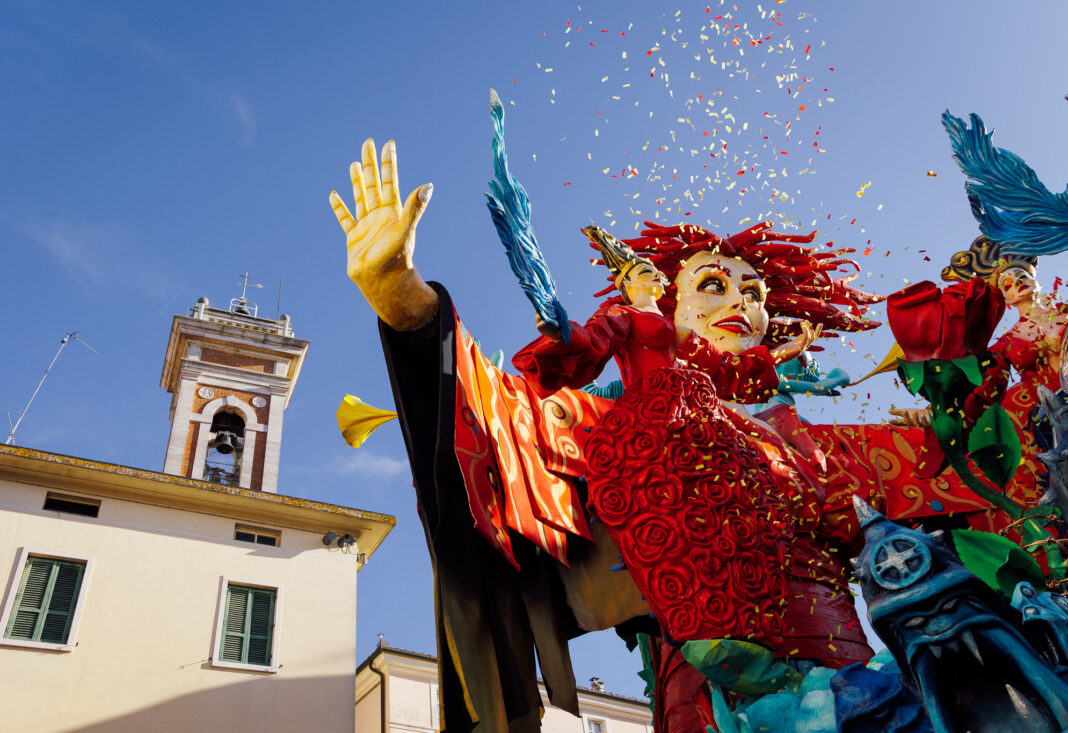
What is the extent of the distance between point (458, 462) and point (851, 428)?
8.17 ft

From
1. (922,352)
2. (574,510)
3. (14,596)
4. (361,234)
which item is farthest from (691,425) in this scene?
(14,596)

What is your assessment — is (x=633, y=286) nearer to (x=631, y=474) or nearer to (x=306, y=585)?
(x=631, y=474)

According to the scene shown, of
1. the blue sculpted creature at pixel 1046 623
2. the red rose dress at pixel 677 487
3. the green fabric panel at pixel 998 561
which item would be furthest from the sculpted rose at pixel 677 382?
the blue sculpted creature at pixel 1046 623

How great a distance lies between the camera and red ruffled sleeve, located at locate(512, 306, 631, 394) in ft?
18.2

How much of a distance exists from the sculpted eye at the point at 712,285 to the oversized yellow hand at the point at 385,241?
2.12 metres

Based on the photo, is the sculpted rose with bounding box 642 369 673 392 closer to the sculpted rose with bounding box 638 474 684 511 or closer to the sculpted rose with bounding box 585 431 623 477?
the sculpted rose with bounding box 585 431 623 477

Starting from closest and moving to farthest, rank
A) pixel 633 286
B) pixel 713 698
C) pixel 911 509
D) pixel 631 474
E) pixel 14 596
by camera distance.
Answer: pixel 713 698
pixel 631 474
pixel 911 509
pixel 633 286
pixel 14 596

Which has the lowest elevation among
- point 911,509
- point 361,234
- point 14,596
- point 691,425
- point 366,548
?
point 911,509

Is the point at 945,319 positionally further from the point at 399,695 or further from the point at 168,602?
the point at 399,695

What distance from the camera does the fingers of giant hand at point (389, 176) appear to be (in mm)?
5090

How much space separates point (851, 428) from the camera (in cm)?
Answer: 617

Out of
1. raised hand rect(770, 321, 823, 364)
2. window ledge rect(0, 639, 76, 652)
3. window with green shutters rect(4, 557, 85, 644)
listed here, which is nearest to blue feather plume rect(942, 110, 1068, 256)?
raised hand rect(770, 321, 823, 364)

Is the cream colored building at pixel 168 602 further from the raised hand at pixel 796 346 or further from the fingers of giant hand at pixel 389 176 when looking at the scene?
the fingers of giant hand at pixel 389 176

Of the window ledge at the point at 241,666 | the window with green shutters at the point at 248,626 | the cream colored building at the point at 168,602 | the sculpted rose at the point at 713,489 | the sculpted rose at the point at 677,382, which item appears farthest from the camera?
the window with green shutters at the point at 248,626
